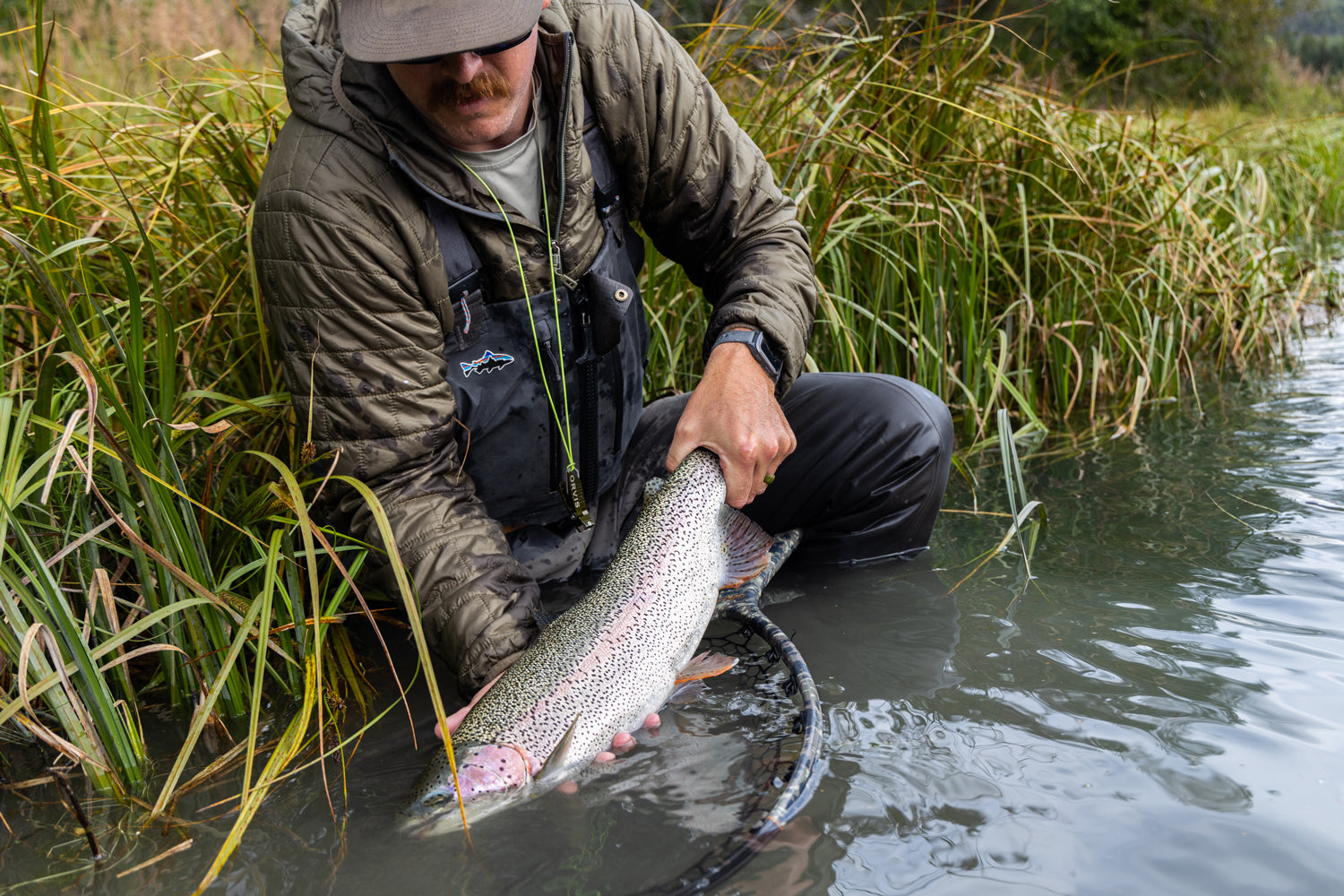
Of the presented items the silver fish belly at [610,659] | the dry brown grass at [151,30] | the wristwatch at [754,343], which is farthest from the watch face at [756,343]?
the dry brown grass at [151,30]

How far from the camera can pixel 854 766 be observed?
227 centimetres

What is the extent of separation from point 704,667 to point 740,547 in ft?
1.30

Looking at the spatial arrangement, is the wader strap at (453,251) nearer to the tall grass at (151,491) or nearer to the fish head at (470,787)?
the tall grass at (151,491)

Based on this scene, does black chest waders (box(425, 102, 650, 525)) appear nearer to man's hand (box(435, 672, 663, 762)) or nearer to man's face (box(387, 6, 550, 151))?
man's face (box(387, 6, 550, 151))

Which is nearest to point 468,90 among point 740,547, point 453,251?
point 453,251

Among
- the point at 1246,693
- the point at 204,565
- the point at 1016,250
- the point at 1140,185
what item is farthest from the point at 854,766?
the point at 1140,185

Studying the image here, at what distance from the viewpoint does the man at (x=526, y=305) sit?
8.60ft

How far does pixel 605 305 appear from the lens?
3023mm

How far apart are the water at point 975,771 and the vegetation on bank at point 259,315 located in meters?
0.25

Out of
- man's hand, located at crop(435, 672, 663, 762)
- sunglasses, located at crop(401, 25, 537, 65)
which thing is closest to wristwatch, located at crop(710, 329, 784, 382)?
sunglasses, located at crop(401, 25, 537, 65)

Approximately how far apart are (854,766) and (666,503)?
32.1 inches

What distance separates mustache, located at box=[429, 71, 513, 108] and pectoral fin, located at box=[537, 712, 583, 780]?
5.44 feet

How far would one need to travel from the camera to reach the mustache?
263cm

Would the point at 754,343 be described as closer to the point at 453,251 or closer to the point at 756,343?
the point at 756,343
